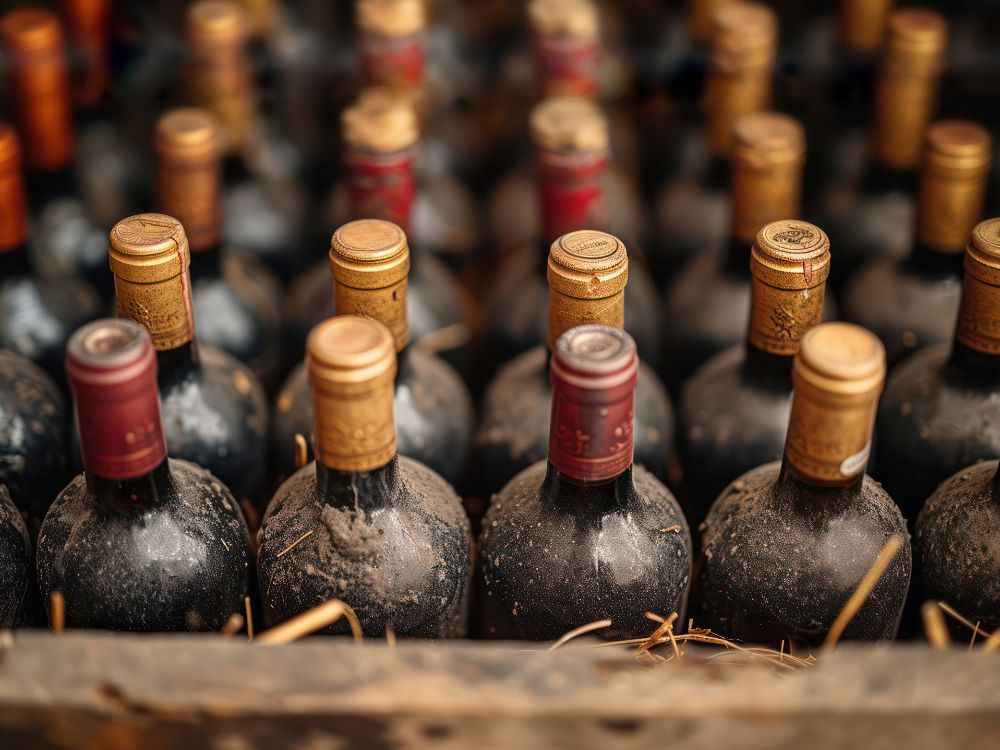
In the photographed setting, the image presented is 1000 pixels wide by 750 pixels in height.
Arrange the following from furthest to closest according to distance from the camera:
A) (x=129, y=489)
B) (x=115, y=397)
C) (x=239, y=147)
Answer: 1. (x=239, y=147)
2. (x=129, y=489)
3. (x=115, y=397)

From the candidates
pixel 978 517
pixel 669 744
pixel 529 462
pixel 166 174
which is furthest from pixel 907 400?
pixel 166 174

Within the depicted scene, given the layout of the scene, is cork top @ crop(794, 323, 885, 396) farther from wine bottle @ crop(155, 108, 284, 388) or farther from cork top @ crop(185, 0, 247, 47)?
cork top @ crop(185, 0, 247, 47)

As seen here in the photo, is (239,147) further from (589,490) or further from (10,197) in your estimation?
(589,490)

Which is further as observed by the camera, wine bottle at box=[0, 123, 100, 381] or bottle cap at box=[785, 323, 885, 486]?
→ wine bottle at box=[0, 123, 100, 381]

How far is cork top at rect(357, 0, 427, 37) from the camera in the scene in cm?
162

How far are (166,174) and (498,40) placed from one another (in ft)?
3.30

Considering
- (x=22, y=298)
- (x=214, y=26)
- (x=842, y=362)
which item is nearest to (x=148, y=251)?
(x=22, y=298)

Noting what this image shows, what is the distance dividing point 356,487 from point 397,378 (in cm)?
27

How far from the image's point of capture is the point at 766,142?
1339 millimetres

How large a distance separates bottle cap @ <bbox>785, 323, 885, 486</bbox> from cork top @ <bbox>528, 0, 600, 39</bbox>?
2.81ft

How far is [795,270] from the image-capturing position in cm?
107

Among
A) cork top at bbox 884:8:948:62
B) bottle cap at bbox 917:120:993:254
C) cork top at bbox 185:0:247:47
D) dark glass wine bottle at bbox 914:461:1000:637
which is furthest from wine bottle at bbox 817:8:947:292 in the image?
cork top at bbox 185:0:247:47

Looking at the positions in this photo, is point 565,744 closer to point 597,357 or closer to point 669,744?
point 669,744

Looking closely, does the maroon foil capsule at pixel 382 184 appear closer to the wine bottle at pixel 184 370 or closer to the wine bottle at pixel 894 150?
the wine bottle at pixel 184 370
